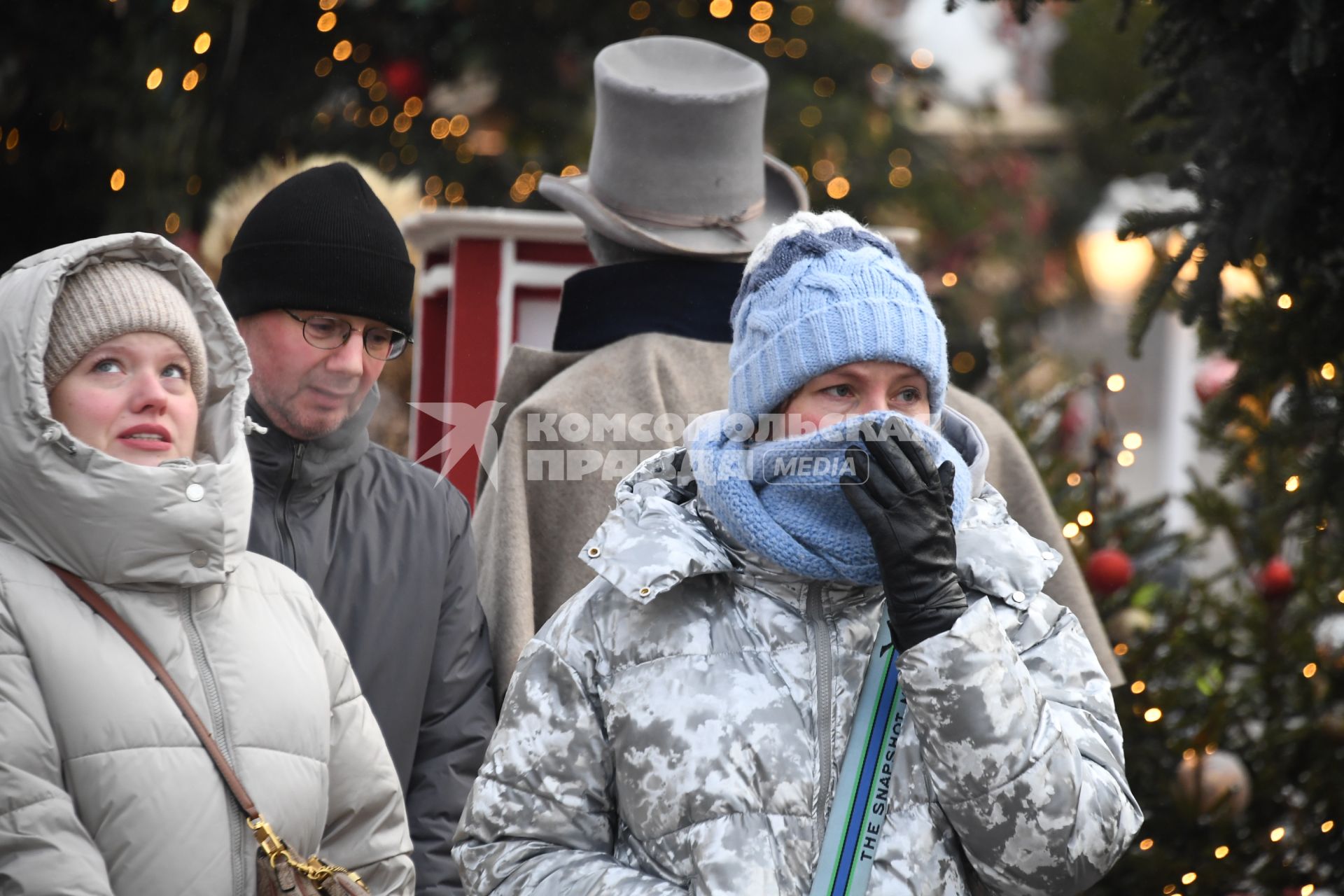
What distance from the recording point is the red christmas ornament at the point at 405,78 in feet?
23.1

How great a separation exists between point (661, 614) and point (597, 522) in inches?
48.7

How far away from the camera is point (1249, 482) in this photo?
514cm

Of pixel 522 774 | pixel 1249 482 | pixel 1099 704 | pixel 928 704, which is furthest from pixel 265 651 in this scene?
pixel 1249 482

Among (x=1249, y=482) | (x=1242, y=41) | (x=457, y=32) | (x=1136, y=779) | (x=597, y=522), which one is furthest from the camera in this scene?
(x=457, y=32)

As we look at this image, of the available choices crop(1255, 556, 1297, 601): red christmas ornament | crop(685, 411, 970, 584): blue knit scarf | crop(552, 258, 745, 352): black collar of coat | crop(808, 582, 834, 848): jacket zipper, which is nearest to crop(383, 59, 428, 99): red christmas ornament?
crop(552, 258, 745, 352): black collar of coat

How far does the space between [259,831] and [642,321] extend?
5.31ft

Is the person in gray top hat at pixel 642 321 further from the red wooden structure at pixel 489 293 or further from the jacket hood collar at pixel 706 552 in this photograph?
the jacket hood collar at pixel 706 552

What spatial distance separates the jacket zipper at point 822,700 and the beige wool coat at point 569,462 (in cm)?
112

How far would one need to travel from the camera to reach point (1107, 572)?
462cm

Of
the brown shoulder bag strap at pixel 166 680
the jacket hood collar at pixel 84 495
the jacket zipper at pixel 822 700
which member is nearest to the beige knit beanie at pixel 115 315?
the jacket hood collar at pixel 84 495

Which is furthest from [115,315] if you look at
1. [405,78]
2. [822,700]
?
[405,78]

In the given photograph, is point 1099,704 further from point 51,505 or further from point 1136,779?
point 1136,779

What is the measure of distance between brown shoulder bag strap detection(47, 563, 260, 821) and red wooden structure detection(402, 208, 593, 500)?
1878 mm

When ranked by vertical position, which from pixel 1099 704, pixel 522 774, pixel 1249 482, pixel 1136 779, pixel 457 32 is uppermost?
pixel 457 32
